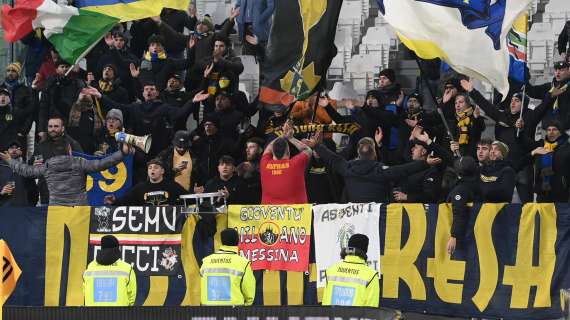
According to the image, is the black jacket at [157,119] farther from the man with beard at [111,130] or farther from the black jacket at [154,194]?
the black jacket at [154,194]

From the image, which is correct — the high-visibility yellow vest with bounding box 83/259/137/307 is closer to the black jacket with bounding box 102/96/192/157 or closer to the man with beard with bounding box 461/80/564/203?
the black jacket with bounding box 102/96/192/157

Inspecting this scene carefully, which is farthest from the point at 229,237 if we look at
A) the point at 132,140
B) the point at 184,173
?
the point at 184,173

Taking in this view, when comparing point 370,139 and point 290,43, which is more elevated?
point 290,43

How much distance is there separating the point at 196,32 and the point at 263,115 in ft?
9.46

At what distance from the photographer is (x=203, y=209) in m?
16.3

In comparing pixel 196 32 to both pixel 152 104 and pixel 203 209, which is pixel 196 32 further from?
pixel 203 209

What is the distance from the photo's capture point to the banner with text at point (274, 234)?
1592 centimetres

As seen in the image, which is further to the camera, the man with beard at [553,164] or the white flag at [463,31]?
the man with beard at [553,164]

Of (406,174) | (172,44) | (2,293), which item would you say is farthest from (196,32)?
(2,293)

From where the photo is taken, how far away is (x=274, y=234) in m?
16.0

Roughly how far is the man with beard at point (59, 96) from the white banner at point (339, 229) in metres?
5.56

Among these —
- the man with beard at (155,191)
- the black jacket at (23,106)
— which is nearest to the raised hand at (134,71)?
the black jacket at (23,106)

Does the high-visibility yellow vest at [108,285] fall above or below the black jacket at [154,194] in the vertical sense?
below

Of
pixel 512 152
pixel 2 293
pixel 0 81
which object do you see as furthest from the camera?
pixel 0 81
